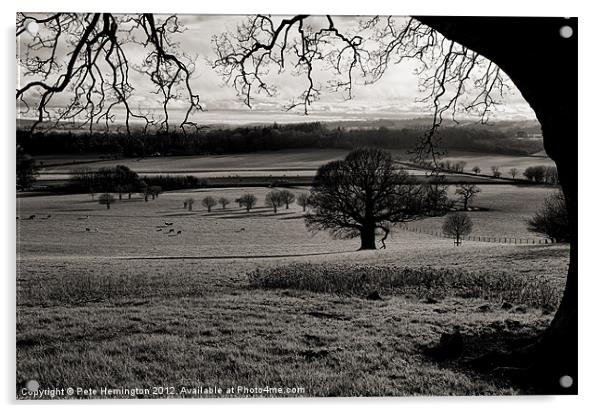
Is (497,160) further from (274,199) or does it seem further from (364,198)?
(274,199)

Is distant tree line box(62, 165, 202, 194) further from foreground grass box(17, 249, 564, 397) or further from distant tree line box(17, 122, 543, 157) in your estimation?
foreground grass box(17, 249, 564, 397)

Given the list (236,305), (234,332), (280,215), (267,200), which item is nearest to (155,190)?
(267,200)

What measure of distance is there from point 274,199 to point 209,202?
535mm

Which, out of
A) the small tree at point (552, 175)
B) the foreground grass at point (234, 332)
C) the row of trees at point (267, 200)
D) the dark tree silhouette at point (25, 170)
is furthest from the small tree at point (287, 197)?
the small tree at point (552, 175)

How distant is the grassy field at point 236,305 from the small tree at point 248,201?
0.22 ft

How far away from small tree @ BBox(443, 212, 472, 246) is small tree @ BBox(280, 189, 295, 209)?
1.25m

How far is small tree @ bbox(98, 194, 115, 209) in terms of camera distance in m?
4.42

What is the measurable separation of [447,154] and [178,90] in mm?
2219

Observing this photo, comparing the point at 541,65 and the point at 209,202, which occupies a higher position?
the point at 541,65

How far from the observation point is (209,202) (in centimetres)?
461

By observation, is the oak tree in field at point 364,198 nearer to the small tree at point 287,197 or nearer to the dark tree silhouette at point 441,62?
the small tree at point 287,197

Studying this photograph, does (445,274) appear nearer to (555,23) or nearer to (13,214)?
(555,23)

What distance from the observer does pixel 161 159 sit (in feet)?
14.8
